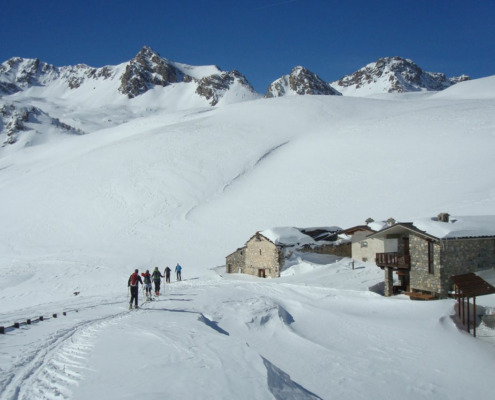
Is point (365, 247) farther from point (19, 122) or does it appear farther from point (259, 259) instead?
point (19, 122)

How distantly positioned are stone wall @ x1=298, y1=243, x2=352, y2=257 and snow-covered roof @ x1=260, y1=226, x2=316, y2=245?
19.7 inches

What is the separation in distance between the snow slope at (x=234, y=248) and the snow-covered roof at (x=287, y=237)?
1511mm

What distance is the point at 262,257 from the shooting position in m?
30.8

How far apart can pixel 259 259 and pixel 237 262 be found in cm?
255

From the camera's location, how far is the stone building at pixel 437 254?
1981cm

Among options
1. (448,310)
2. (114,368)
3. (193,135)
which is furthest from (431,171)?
(114,368)

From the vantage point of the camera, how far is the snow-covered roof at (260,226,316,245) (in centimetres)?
2978

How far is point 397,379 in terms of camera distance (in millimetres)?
11516

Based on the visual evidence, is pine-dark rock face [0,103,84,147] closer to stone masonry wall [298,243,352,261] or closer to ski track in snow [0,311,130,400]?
stone masonry wall [298,243,352,261]

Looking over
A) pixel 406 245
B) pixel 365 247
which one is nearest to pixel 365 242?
pixel 365 247

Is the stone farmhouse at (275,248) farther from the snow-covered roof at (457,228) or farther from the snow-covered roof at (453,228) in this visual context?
the snow-covered roof at (457,228)

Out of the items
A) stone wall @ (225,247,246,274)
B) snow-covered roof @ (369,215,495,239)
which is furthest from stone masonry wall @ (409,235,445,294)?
stone wall @ (225,247,246,274)

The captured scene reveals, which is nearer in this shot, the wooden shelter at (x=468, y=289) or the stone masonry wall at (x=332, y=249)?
the wooden shelter at (x=468, y=289)

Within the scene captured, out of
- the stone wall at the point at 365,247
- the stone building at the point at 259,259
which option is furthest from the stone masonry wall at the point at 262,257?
the stone wall at the point at 365,247
